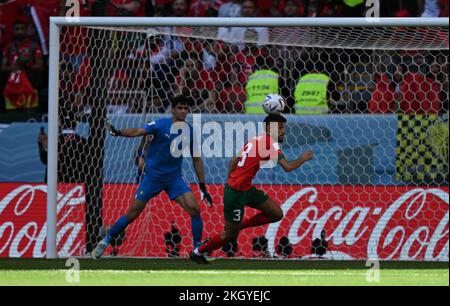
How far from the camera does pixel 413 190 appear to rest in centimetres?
1241

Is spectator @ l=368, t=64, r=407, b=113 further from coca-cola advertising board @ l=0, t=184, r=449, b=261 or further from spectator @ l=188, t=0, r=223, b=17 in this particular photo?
spectator @ l=188, t=0, r=223, b=17

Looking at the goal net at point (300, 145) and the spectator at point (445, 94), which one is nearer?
the goal net at point (300, 145)

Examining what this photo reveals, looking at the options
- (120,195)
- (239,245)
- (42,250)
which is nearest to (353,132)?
(239,245)

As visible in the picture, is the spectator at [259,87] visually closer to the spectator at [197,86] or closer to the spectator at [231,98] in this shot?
the spectator at [231,98]

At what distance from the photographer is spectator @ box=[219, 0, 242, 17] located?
15.5 metres

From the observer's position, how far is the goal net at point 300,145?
1234cm

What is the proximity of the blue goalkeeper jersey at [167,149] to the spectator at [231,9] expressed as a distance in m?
3.92

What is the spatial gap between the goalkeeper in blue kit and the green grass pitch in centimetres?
36

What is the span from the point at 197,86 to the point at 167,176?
68.2 inches

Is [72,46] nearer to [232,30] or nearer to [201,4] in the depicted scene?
[232,30]

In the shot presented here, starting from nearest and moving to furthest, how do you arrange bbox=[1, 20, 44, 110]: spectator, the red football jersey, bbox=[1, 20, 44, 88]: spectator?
the red football jersey
bbox=[1, 20, 44, 110]: spectator
bbox=[1, 20, 44, 88]: spectator

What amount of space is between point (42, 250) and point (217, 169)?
2.21m

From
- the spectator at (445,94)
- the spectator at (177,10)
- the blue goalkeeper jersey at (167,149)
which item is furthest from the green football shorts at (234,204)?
the spectator at (177,10)

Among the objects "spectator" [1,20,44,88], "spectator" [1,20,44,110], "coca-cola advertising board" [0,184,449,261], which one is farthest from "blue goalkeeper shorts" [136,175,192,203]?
"spectator" [1,20,44,88]
